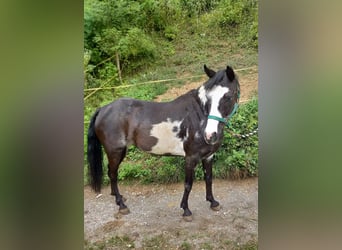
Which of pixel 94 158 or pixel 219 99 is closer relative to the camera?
pixel 219 99

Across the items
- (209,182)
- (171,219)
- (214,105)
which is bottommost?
(171,219)

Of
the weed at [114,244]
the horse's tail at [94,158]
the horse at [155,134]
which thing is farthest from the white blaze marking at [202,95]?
the weed at [114,244]

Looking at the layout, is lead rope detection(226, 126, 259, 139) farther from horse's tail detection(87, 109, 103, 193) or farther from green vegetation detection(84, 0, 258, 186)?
horse's tail detection(87, 109, 103, 193)

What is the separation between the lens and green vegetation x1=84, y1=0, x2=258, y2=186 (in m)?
1.66

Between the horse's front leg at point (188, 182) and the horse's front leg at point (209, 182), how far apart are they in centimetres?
7

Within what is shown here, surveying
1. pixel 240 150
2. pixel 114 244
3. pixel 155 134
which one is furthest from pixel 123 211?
pixel 240 150

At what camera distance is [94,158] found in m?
1.73

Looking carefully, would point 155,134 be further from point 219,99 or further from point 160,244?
point 160,244

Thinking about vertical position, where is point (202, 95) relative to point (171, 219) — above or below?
above

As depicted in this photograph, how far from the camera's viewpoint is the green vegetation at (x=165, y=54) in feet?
5.45

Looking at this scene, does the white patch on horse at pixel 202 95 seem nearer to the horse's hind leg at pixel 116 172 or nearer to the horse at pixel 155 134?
the horse at pixel 155 134

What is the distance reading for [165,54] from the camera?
1.72 m

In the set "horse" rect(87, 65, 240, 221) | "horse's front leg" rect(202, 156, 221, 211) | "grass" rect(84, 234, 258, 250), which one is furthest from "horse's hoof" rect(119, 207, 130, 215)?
"horse's front leg" rect(202, 156, 221, 211)

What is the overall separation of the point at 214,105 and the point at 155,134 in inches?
14.3
